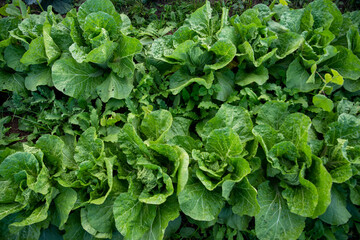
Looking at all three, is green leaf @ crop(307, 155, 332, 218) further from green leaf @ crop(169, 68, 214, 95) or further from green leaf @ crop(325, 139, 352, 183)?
green leaf @ crop(169, 68, 214, 95)

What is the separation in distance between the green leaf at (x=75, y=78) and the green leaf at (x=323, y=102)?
238 cm

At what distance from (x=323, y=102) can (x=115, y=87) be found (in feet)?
7.26

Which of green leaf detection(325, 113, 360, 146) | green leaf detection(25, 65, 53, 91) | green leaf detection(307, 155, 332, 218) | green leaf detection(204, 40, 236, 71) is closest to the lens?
green leaf detection(307, 155, 332, 218)

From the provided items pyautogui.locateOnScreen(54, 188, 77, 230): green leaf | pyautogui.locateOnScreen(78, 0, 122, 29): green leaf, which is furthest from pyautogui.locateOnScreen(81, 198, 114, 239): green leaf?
pyautogui.locateOnScreen(78, 0, 122, 29): green leaf

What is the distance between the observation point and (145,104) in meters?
3.15

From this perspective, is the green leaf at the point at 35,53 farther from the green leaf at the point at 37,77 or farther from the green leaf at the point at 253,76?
the green leaf at the point at 253,76

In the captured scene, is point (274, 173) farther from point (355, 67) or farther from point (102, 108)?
point (102, 108)

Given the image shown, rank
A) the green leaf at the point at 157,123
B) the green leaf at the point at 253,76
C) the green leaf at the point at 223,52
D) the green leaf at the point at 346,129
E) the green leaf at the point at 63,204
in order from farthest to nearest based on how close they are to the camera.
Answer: the green leaf at the point at 253,76 < the green leaf at the point at 223,52 < the green leaf at the point at 157,123 < the green leaf at the point at 346,129 < the green leaf at the point at 63,204

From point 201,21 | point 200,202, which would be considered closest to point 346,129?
point 200,202

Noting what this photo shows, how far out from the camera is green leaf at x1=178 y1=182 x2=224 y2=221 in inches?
98.2

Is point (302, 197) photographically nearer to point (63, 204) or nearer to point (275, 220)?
point (275, 220)

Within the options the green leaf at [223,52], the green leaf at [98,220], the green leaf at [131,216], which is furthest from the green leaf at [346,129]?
the green leaf at [98,220]

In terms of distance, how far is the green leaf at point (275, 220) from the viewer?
258 cm

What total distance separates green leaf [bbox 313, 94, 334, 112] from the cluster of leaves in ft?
0.05
